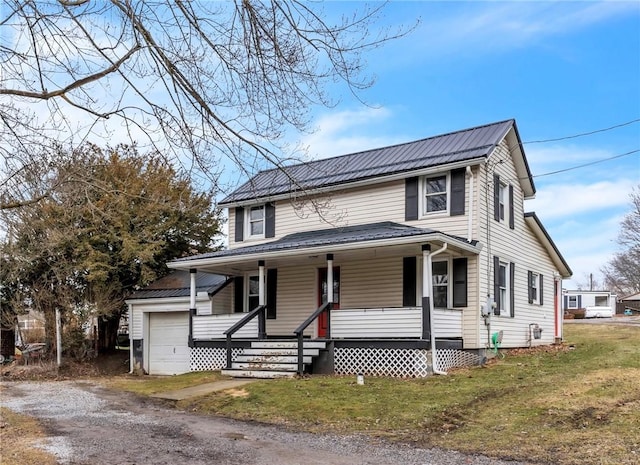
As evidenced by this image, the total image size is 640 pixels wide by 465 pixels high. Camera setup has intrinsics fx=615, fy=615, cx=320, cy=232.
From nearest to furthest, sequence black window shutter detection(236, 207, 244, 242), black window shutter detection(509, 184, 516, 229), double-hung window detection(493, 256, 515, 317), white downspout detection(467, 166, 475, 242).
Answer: white downspout detection(467, 166, 475, 242) → double-hung window detection(493, 256, 515, 317) → black window shutter detection(509, 184, 516, 229) → black window shutter detection(236, 207, 244, 242)

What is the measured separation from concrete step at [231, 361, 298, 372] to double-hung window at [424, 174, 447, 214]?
17.5 ft

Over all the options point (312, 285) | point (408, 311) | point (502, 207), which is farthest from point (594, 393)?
point (312, 285)

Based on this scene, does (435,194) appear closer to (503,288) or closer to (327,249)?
(503,288)

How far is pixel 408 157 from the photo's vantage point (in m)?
17.1

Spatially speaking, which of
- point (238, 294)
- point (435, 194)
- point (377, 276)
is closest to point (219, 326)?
point (238, 294)

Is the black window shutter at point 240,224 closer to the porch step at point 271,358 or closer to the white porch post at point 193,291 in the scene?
the white porch post at point 193,291

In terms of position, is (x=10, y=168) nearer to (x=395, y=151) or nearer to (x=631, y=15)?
(x=631, y=15)

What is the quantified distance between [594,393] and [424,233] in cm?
479

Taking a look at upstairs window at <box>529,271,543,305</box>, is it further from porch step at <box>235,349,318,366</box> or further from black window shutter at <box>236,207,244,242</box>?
black window shutter at <box>236,207,244,242</box>

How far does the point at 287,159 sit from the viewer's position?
6.34 metres

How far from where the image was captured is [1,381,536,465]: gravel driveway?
676 centimetres

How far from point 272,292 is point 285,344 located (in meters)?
3.55

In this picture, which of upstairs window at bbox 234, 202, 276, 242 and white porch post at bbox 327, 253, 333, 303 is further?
upstairs window at bbox 234, 202, 276, 242

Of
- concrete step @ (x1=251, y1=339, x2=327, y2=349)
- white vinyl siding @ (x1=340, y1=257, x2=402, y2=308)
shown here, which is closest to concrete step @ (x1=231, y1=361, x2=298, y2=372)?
concrete step @ (x1=251, y1=339, x2=327, y2=349)
